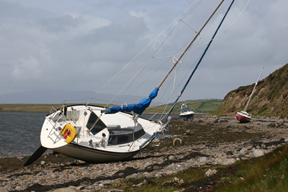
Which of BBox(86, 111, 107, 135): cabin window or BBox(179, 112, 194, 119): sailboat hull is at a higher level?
BBox(86, 111, 107, 135): cabin window

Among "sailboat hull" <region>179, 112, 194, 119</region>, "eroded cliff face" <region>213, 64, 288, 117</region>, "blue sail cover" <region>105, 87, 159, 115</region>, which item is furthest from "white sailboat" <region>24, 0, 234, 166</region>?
"sailboat hull" <region>179, 112, 194, 119</region>

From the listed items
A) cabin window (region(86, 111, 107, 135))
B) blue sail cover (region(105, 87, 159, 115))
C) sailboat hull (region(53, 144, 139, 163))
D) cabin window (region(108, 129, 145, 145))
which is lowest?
sailboat hull (region(53, 144, 139, 163))

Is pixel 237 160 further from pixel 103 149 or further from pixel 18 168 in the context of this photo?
pixel 18 168

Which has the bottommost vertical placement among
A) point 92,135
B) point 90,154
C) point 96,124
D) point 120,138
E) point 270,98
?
point 90,154

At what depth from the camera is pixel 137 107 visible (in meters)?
22.7

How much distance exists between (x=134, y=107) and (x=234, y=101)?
6553 cm

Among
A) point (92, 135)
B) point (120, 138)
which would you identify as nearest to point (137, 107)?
point (120, 138)

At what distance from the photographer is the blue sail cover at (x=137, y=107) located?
21344 millimetres

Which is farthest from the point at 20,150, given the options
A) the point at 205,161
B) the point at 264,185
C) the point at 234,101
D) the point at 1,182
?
the point at 234,101

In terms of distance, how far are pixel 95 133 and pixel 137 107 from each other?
4276 mm

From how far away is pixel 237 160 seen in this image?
1416cm

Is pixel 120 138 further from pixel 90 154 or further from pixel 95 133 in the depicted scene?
pixel 90 154

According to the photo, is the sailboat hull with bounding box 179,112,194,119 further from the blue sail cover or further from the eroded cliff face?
the blue sail cover

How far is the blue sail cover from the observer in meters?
21.3
